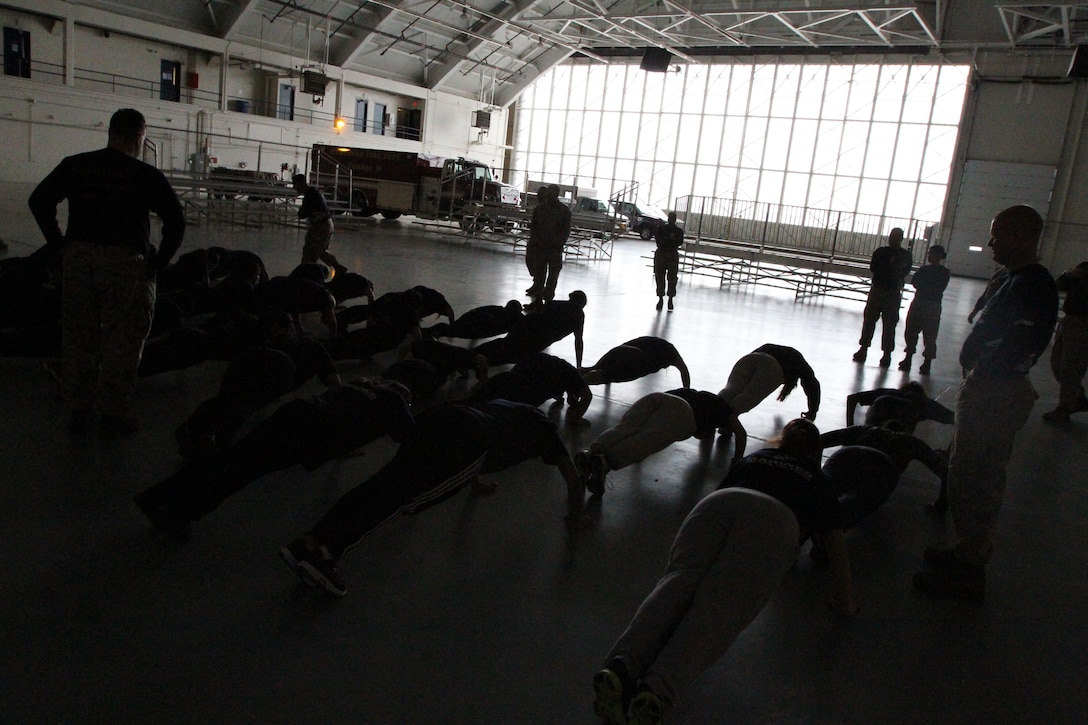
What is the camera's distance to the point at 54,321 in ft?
19.7

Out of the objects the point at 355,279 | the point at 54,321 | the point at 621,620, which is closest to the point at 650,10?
the point at 355,279

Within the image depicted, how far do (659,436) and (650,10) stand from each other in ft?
102

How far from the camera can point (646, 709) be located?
230 centimetres

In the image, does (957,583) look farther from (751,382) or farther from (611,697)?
(751,382)

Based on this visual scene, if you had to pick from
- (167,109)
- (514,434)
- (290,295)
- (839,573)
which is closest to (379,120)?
(167,109)

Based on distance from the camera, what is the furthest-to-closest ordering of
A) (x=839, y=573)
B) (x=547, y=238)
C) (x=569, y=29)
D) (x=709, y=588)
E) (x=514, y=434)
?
(x=569, y=29), (x=547, y=238), (x=514, y=434), (x=839, y=573), (x=709, y=588)

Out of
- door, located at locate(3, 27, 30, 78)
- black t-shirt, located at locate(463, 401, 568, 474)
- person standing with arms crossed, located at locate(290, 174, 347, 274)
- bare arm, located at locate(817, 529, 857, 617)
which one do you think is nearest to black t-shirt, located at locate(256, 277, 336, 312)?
person standing with arms crossed, located at locate(290, 174, 347, 274)

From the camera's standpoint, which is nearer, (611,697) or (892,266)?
(611,697)

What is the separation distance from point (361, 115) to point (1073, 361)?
33.4 m

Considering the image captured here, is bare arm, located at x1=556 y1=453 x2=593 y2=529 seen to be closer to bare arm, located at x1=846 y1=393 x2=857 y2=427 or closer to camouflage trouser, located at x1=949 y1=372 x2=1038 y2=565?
camouflage trouser, located at x1=949 y1=372 x2=1038 y2=565

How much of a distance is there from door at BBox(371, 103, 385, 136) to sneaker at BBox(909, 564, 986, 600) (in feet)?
119

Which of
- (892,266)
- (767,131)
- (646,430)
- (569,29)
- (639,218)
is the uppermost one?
(569,29)

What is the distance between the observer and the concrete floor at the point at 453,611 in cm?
254

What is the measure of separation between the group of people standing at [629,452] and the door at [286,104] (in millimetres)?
30590
